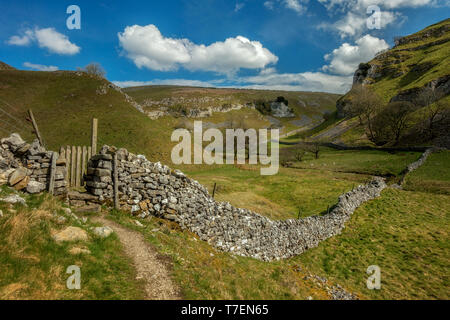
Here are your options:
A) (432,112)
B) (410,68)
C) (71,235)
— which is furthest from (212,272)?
(410,68)

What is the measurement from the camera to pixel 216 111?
16438cm

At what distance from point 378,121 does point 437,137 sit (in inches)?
612

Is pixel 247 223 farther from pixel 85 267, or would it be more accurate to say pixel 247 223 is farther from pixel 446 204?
pixel 446 204

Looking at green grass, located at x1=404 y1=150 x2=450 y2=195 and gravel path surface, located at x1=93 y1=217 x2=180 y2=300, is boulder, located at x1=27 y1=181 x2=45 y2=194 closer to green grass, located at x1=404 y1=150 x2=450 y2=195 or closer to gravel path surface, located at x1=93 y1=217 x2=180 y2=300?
gravel path surface, located at x1=93 y1=217 x2=180 y2=300

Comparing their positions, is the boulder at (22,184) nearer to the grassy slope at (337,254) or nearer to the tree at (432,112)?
the grassy slope at (337,254)

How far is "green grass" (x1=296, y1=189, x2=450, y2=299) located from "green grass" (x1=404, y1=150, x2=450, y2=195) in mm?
4536

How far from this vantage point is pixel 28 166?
9.62 metres

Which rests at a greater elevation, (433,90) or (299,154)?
(433,90)

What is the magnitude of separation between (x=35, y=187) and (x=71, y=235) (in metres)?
4.23

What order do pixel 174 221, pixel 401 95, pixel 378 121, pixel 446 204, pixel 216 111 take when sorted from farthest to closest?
pixel 216 111, pixel 401 95, pixel 378 121, pixel 446 204, pixel 174 221

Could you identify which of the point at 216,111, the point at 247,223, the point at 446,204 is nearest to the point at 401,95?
the point at 446,204

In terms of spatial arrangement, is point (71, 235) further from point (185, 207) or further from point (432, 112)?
point (432, 112)

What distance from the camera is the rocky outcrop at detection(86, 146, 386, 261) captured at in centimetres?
1121

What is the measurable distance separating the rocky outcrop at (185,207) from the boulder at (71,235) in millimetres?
3702
